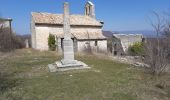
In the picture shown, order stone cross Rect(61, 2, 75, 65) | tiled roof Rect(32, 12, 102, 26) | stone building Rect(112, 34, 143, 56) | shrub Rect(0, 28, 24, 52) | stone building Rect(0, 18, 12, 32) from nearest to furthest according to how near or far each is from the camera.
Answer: stone cross Rect(61, 2, 75, 65) → shrub Rect(0, 28, 24, 52) → stone building Rect(0, 18, 12, 32) → tiled roof Rect(32, 12, 102, 26) → stone building Rect(112, 34, 143, 56)

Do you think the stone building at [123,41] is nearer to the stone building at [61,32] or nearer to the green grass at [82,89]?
the stone building at [61,32]

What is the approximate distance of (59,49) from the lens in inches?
1182

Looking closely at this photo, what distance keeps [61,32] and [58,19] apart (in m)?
2.15

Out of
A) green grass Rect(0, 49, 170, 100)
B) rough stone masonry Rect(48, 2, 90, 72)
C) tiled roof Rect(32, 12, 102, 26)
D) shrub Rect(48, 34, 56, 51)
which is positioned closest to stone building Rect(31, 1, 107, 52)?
tiled roof Rect(32, 12, 102, 26)

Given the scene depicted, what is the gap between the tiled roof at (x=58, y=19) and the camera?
100ft

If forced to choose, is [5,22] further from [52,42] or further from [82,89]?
[82,89]

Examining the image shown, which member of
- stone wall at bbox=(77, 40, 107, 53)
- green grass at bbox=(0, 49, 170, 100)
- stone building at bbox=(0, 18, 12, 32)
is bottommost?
green grass at bbox=(0, 49, 170, 100)

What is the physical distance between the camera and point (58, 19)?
106 feet

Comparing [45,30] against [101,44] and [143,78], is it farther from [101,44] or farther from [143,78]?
Answer: [143,78]

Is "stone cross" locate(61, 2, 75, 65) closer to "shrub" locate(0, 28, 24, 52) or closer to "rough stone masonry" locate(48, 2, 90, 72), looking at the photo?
"rough stone masonry" locate(48, 2, 90, 72)

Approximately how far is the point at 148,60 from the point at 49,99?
6.84 meters

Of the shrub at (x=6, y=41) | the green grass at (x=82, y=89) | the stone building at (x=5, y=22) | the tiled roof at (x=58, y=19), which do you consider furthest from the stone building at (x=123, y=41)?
the green grass at (x=82, y=89)

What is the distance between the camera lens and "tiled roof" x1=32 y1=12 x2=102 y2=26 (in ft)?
100

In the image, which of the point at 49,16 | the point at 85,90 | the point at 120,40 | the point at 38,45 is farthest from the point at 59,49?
the point at 85,90
